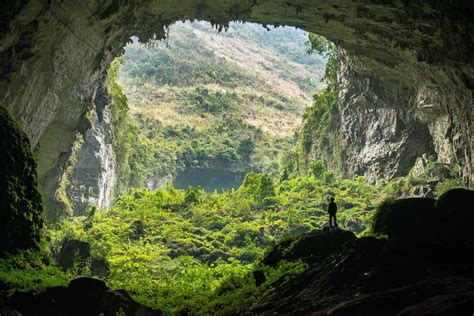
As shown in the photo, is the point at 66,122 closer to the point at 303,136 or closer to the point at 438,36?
the point at 438,36

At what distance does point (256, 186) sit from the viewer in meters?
32.0

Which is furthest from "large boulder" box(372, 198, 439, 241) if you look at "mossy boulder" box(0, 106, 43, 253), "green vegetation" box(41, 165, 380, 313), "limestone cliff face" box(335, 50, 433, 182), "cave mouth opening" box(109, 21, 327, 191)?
"cave mouth opening" box(109, 21, 327, 191)

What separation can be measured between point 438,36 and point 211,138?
129ft

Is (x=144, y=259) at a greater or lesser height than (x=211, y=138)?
lesser

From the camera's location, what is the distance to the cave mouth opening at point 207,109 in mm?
51906

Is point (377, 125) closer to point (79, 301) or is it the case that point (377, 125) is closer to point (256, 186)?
point (256, 186)

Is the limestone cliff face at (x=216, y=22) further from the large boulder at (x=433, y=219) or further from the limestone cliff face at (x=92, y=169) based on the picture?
the limestone cliff face at (x=92, y=169)

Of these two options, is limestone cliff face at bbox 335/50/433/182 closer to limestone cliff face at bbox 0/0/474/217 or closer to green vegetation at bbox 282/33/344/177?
green vegetation at bbox 282/33/344/177

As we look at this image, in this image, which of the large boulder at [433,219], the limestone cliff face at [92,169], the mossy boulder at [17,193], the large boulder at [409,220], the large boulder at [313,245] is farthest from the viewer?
the limestone cliff face at [92,169]

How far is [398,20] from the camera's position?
1714 cm

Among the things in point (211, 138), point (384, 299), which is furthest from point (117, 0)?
point (211, 138)

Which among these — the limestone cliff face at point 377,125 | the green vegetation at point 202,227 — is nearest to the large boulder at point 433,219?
the green vegetation at point 202,227

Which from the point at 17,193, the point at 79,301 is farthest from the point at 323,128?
the point at 79,301

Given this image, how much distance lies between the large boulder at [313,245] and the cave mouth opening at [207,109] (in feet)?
75.6
